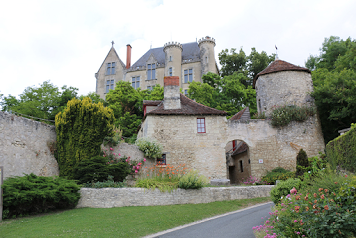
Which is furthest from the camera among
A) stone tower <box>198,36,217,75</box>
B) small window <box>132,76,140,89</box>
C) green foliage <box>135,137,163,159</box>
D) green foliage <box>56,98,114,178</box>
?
small window <box>132,76,140,89</box>

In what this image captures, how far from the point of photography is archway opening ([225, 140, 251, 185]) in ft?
69.5

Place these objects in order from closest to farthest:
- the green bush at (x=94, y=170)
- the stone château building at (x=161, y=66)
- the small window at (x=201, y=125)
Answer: the green bush at (x=94, y=170), the small window at (x=201, y=125), the stone château building at (x=161, y=66)

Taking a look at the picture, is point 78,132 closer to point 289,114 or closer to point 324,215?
point 324,215

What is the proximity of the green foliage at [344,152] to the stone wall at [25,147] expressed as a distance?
11.6 m

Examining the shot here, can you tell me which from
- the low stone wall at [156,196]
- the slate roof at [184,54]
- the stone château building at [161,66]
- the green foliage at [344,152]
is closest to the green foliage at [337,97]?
the low stone wall at [156,196]

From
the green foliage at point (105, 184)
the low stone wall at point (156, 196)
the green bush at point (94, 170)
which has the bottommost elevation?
the low stone wall at point (156, 196)

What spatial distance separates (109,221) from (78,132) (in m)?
5.59

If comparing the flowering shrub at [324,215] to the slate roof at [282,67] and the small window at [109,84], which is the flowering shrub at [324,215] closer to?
the slate roof at [282,67]

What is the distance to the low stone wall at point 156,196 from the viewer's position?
11.4 meters

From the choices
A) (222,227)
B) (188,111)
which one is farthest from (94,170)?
(188,111)

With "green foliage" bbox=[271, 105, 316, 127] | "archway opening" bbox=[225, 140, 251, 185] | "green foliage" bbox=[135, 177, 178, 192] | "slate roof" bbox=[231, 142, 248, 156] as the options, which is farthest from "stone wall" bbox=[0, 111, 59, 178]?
→ "green foliage" bbox=[271, 105, 316, 127]

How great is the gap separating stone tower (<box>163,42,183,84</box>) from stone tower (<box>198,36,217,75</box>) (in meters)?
3.26

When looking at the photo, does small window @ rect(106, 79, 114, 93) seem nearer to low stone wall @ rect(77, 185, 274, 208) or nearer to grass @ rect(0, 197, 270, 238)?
low stone wall @ rect(77, 185, 274, 208)

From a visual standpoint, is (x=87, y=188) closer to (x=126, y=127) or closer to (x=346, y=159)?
(x=346, y=159)
